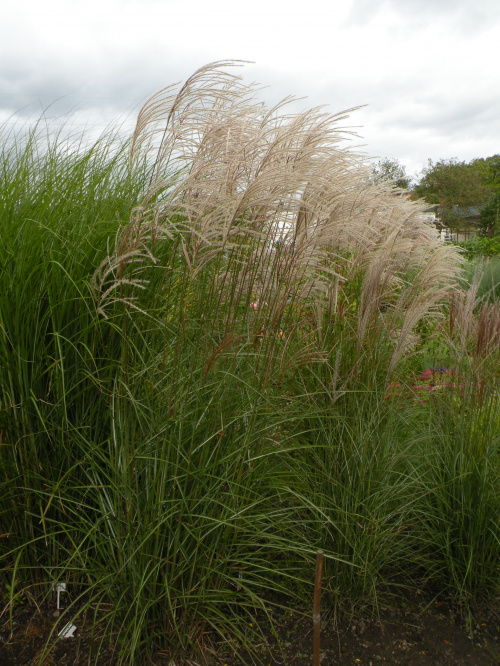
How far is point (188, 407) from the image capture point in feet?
7.44

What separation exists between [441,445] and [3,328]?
208 cm

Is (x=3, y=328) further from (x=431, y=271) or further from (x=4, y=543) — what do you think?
(x=431, y=271)

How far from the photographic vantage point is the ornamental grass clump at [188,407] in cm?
201

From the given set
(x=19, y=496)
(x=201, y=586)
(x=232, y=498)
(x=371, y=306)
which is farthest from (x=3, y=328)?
(x=371, y=306)

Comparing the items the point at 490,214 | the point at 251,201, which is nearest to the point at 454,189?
the point at 490,214

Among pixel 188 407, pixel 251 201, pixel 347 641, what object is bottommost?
pixel 347 641

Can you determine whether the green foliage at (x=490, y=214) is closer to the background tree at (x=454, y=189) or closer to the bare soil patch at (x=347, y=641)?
the background tree at (x=454, y=189)

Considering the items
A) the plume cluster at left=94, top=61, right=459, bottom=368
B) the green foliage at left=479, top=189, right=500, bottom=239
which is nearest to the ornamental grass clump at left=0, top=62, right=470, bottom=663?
the plume cluster at left=94, top=61, right=459, bottom=368

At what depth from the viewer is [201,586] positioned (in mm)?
2014

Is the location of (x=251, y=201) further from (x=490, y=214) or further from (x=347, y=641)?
(x=490, y=214)

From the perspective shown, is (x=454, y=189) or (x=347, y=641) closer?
(x=347, y=641)

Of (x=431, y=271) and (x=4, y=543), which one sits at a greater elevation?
(x=431, y=271)

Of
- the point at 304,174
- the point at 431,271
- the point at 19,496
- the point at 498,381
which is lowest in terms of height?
the point at 19,496

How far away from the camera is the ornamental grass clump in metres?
2.01
